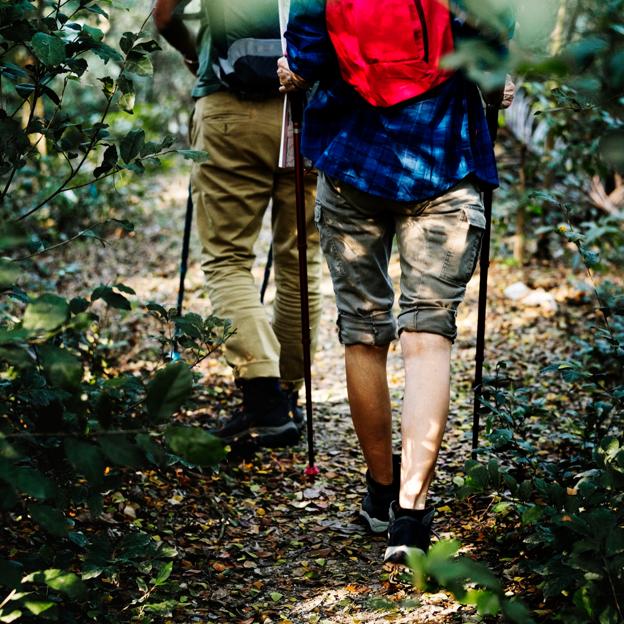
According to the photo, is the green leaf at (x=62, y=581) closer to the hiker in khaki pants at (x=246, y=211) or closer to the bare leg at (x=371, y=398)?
the bare leg at (x=371, y=398)

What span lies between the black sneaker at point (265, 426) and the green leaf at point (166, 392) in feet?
6.69

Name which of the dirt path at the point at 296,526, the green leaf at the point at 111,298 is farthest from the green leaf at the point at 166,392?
the dirt path at the point at 296,526

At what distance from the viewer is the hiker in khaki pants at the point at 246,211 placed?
3414 millimetres

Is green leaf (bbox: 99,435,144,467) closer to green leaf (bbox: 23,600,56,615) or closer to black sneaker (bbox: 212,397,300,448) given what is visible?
green leaf (bbox: 23,600,56,615)

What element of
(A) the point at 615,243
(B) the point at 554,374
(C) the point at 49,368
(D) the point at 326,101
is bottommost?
(B) the point at 554,374

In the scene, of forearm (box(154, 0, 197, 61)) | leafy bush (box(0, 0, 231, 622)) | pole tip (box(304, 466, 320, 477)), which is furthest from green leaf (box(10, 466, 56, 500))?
forearm (box(154, 0, 197, 61))

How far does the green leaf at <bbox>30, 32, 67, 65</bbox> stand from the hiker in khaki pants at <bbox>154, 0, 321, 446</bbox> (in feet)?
4.59

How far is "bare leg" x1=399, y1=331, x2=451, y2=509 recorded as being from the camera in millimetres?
2398

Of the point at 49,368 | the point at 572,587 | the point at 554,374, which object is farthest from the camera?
the point at 554,374

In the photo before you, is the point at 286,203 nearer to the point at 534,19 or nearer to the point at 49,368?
the point at 49,368

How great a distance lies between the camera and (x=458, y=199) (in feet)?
7.88

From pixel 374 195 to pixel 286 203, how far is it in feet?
4.11

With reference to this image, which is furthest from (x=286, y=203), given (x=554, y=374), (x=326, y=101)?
(x=554, y=374)

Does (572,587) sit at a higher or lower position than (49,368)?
lower
